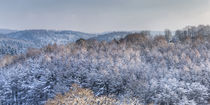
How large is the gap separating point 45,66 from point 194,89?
33092mm

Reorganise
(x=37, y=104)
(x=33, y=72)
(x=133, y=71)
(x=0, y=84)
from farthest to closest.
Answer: (x=33, y=72) → (x=0, y=84) → (x=133, y=71) → (x=37, y=104)

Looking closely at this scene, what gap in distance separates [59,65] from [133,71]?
19.1 m

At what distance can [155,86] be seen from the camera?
85.4ft

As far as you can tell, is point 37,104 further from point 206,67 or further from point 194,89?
point 206,67

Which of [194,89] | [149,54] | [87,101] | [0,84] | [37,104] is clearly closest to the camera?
[87,101]

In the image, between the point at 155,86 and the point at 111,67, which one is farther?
the point at 111,67

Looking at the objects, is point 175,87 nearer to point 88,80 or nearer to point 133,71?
point 133,71

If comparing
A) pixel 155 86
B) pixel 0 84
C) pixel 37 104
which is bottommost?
pixel 37 104

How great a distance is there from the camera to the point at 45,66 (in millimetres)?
42906

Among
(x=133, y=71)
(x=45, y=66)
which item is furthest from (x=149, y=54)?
(x=45, y=66)

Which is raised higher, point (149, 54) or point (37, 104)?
point (149, 54)

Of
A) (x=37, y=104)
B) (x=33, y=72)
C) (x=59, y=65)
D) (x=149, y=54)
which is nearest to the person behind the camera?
(x=37, y=104)

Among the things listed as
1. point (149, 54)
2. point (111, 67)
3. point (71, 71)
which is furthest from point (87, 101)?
point (149, 54)

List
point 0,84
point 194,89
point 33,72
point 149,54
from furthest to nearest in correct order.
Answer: point 149,54 → point 33,72 → point 0,84 → point 194,89
